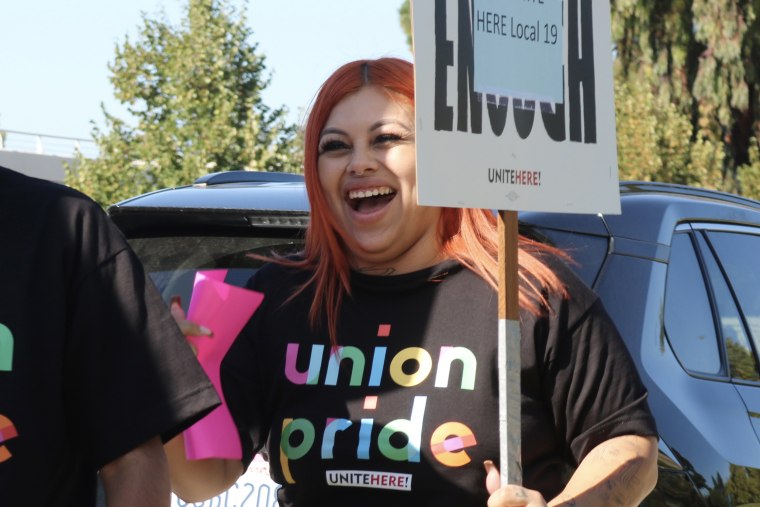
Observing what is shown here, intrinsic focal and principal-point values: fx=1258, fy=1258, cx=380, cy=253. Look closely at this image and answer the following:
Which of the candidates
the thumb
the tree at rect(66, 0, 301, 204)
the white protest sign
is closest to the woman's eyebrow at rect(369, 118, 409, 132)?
the white protest sign

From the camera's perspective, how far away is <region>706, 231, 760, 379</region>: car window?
12.7 ft

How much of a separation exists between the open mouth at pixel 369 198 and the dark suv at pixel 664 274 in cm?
46

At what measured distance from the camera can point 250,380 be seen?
283 centimetres

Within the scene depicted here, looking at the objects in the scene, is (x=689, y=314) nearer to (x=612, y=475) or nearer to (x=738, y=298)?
(x=738, y=298)

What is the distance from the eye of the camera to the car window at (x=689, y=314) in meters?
3.42

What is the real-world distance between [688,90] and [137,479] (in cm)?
2628

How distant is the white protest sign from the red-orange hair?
20 centimetres

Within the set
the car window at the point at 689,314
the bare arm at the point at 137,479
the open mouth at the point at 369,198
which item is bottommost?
the bare arm at the point at 137,479

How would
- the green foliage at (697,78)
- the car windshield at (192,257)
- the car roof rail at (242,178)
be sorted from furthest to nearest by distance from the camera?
the green foliage at (697,78) → the car roof rail at (242,178) → the car windshield at (192,257)

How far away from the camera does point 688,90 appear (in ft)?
88.6

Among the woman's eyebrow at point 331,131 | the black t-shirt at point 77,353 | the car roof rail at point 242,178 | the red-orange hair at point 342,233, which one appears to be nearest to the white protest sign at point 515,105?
the red-orange hair at point 342,233

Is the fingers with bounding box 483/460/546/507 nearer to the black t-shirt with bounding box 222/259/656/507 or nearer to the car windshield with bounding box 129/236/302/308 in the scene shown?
the black t-shirt with bounding box 222/259/656/507

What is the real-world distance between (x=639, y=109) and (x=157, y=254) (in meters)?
22.0

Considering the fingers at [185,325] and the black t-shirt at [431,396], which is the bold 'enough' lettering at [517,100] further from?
the fingers at [185,325]
